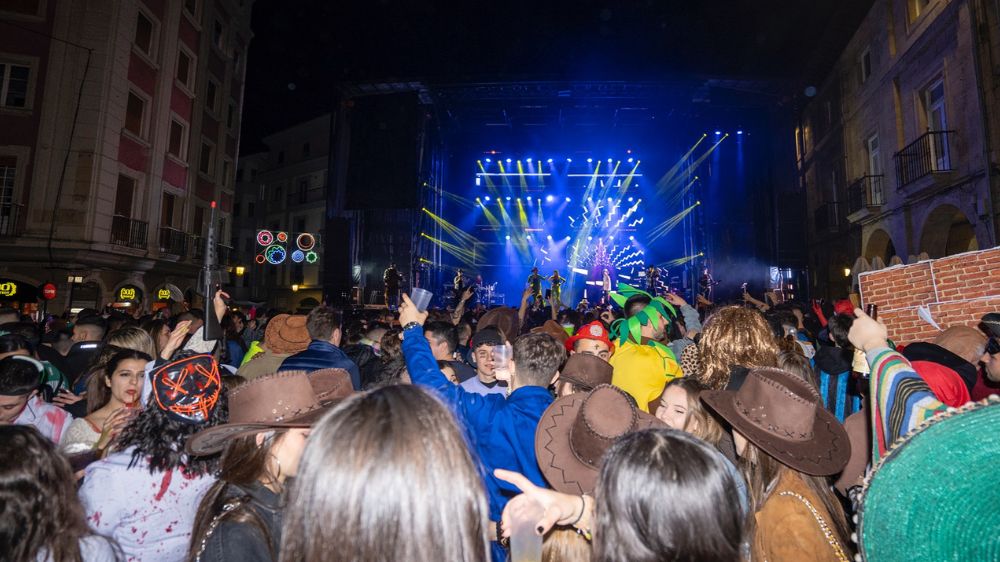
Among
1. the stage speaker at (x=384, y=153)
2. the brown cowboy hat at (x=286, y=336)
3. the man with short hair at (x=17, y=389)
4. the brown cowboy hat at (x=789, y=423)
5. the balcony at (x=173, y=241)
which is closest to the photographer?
the brown cowboy hat at (x=789, y=423)

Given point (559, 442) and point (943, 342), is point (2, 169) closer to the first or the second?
point (559, 442)

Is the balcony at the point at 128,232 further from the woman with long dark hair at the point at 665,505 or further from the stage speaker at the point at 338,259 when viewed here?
the woman with long dark hair at the point at 665,505

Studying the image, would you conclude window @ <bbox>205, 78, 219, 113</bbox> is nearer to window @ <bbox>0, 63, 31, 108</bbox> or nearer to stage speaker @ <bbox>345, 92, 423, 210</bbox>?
window @ <bbox>0, 63, 31, 108</bbox>

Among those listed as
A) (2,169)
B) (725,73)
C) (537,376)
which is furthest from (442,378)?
(2,169)

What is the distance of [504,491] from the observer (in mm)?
2457

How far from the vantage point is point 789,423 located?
1.88 metres

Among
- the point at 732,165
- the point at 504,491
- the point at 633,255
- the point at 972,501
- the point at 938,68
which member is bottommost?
the point at 504,491

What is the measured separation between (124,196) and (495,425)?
19.4 m

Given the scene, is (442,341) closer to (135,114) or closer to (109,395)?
(109,395)

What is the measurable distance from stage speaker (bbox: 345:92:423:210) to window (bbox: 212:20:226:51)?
10.1m

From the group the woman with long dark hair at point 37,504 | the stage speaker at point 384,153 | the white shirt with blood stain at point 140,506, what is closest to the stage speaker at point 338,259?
the stage speaker at point 384,153

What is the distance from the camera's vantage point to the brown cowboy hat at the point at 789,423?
5.95 feet

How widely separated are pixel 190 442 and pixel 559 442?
1.42 meters

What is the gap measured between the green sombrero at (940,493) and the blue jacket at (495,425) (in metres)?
1.51
